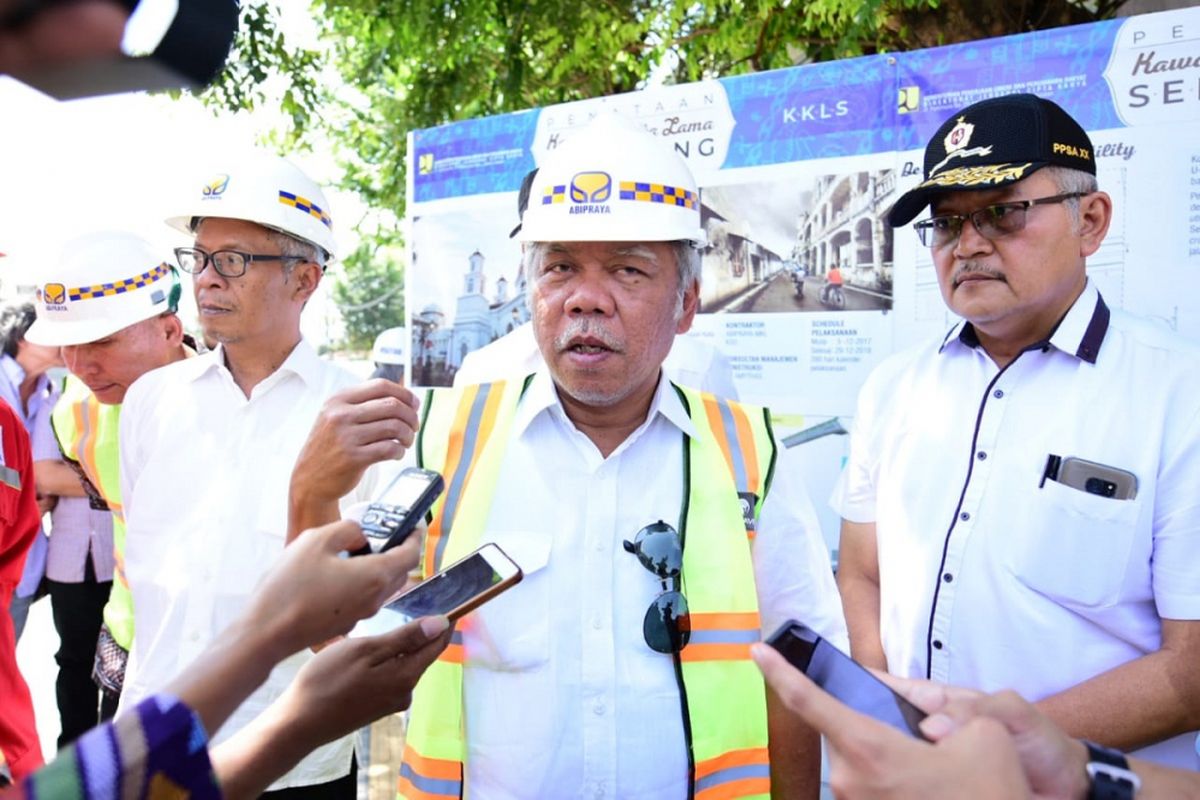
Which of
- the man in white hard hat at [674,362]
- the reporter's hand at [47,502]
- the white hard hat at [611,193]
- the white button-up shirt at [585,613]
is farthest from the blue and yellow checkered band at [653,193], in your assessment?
the reporter's hand at [47,502]

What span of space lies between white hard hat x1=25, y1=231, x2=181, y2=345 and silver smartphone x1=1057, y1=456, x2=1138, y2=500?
3.44m

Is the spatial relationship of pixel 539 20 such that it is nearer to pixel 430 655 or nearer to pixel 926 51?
pixel 926 51

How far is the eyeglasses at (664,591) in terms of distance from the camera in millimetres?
1960

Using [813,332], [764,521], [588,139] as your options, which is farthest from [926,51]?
[764,521]

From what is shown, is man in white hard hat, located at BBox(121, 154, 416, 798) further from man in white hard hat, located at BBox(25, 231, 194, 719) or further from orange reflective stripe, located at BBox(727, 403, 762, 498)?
orange reflective stripe, located at BBox(727, 403, 762, 498)

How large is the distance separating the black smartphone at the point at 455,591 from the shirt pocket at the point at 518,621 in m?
0.18

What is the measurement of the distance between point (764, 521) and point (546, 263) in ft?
2.67

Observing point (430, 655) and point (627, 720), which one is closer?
point (430, 655)

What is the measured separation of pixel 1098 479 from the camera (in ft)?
7.54

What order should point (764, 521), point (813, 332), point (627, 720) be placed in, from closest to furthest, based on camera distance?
1. point (627, 720)
2. point (764, 521)
3. point (813, 332)

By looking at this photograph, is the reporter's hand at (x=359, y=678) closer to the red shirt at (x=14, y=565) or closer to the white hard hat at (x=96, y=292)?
the red shirt at (x=14, y=565)

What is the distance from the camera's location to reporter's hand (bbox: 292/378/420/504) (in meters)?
1.94

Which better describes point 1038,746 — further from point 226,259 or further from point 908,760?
point 226,259

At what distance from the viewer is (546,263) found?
2238 mm
